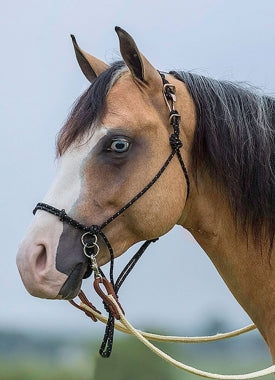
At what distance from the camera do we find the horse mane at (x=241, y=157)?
5.54 m

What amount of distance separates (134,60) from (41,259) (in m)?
1.52

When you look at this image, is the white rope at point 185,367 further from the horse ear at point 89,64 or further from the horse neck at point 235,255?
→ the horse ear at point 89,64

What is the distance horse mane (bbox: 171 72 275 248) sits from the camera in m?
5.54

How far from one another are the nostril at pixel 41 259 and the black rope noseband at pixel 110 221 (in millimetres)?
227

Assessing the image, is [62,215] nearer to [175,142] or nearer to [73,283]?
[73,283]

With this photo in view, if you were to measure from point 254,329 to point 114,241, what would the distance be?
1.35 meters

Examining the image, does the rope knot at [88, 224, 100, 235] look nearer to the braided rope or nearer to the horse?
the horse

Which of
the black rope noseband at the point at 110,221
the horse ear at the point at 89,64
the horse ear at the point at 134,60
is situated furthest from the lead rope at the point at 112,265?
the horse ear at the point at 89,64

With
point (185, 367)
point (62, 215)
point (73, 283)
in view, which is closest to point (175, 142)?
point (62, 215)

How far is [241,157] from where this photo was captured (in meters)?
5.55

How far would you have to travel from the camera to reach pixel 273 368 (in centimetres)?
526

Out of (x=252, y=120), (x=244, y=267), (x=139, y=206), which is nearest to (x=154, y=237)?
(x=139, y=206)

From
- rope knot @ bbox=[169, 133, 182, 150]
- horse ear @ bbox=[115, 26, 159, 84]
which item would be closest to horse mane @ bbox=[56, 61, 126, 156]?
horse ear @ bbox=[115, 26, 159, 84]

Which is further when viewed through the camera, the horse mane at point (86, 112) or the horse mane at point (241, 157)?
the horse mane at point (241, 157)
